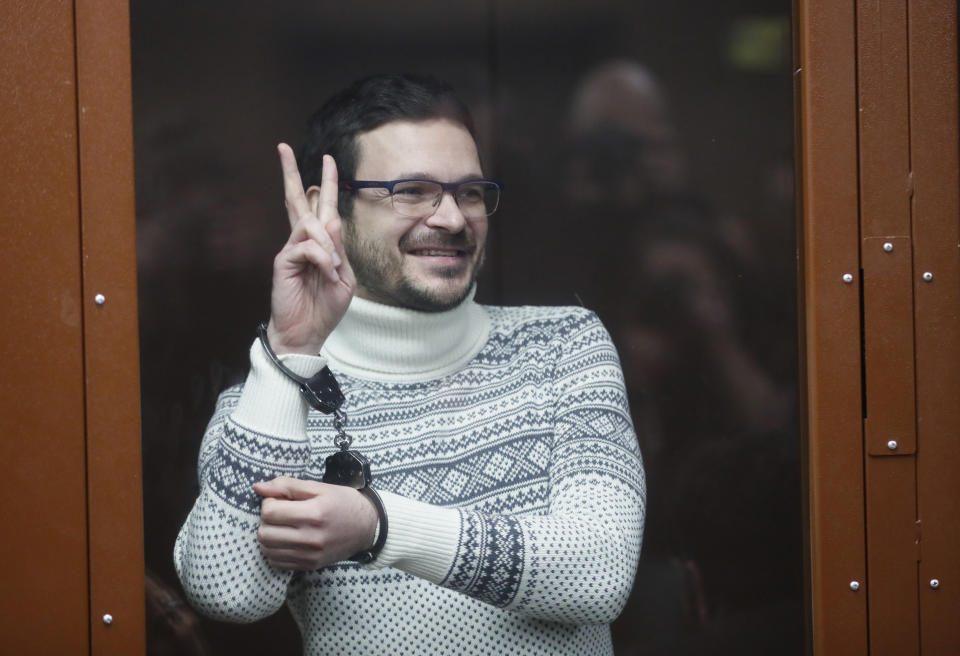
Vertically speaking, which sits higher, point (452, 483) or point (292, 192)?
point (292, 192)

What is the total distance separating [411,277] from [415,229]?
81 mm

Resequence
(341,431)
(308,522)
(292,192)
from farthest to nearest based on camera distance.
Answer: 1. (341,431)
2. (292,192)
3. (308,522)

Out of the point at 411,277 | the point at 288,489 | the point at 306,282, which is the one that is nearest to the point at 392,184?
the point at 411,277

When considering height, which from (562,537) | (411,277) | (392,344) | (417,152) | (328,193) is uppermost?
(417,152)

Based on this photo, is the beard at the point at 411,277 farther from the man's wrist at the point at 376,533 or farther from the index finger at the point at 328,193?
the man's wrist at the point at 376,533

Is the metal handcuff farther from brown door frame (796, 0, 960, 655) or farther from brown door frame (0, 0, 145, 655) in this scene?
brown door frame (796, 0, 960, 655)

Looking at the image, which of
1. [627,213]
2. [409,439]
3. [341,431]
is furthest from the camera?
[627,213]

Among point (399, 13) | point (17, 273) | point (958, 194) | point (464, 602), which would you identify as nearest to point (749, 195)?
point (958, 194)

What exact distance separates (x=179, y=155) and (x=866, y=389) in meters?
1.25

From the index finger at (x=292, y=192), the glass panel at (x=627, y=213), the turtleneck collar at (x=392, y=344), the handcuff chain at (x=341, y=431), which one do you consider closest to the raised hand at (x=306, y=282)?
the index finger at (x=292, y=192)

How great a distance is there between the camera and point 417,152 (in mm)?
1667

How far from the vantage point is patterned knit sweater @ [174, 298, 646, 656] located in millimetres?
1284

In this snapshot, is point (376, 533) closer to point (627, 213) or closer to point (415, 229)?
point (415, 229)

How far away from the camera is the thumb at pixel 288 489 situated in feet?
4.04
